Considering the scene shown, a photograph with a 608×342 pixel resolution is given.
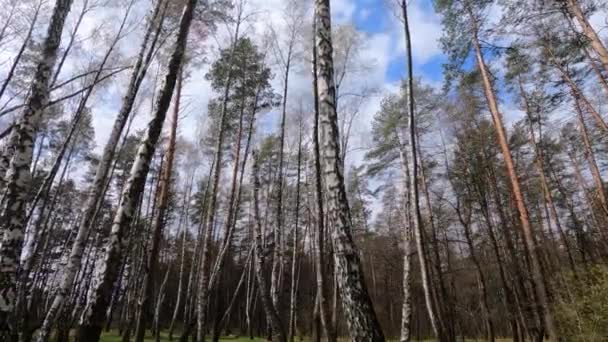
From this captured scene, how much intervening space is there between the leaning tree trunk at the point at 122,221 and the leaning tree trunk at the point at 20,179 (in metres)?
0.94

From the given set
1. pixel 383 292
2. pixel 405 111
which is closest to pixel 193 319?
pixel 405 111

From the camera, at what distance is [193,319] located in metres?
10.6

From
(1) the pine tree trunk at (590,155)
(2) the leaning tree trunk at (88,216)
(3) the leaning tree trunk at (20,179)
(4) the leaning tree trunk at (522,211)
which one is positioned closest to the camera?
(3) the leaning tree trunk at (20,179)

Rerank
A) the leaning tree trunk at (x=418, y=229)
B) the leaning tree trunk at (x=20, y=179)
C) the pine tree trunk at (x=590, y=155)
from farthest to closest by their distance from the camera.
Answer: the pine tree trunk at (x=590, y=155) → the leaning tree trunk at (x=418, y=229) → the leaning tree trunk at (x=20, y=179)

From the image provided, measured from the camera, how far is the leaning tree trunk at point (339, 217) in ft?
12.3

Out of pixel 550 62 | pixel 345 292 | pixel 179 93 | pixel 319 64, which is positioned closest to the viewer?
pixel 345 292

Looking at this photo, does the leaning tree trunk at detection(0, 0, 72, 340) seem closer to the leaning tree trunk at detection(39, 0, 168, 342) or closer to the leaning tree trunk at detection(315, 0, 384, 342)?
the leaning tree trunk at detection(39, 0, 168, 342)

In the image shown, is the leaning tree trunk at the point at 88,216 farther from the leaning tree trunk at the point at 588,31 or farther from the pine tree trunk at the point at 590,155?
the pine tree trunk at the point at 590,155

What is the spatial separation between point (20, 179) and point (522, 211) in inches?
437

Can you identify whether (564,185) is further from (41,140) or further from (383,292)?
(41,140)

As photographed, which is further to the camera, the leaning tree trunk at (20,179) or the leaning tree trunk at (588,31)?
the leaning tree trunk at (588,31)

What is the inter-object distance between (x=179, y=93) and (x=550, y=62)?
12.2 meters

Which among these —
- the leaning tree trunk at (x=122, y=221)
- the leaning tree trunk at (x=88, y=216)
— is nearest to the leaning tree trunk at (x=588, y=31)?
the leaning tree trunk at (x=122, y=221)

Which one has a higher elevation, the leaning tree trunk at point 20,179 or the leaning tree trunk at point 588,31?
the leaning tree trunk at point 588,31
